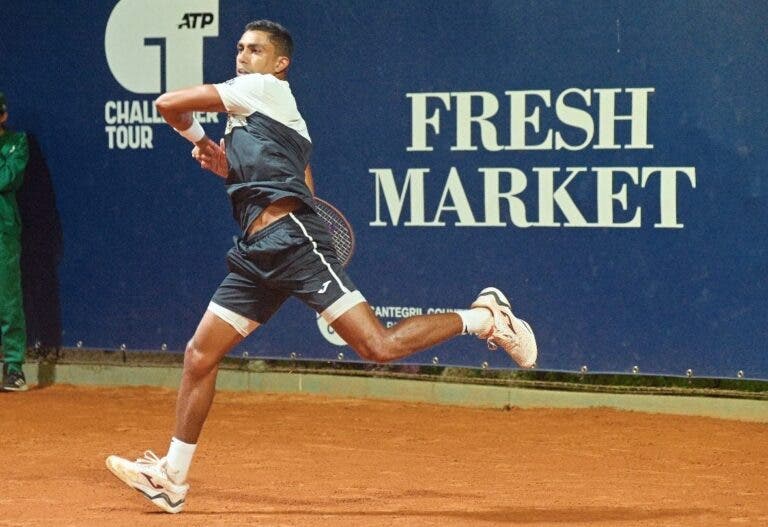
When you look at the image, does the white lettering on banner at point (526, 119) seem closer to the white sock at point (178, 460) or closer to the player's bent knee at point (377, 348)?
the player's bent knee at point (377, 348)

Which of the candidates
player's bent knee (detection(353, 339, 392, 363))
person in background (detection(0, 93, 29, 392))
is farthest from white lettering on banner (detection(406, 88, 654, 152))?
player's bent knee (detection(353, 339, 392, 363))

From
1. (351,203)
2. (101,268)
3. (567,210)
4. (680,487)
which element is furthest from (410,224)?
(680,487)

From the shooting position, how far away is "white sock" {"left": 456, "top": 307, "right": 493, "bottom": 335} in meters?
5.78

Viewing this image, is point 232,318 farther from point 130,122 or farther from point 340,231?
point 130,122

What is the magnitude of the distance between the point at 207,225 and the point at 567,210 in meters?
2.44

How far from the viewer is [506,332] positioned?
5871mm

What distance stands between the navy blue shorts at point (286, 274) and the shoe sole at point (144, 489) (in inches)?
29.0

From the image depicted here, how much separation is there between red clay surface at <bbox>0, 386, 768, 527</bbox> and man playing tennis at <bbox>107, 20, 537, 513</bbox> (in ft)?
1.51

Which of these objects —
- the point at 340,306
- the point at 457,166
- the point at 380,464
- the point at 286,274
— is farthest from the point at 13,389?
the point at 340,306

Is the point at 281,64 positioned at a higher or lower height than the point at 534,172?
higher

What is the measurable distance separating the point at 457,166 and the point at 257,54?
322 cm

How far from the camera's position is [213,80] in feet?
31.0

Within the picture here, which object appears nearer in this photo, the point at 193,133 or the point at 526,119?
the point at 193,133

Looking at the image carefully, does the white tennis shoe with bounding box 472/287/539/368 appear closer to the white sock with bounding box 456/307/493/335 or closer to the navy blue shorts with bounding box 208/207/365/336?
the white sock with bounding box 456/307/493/335
